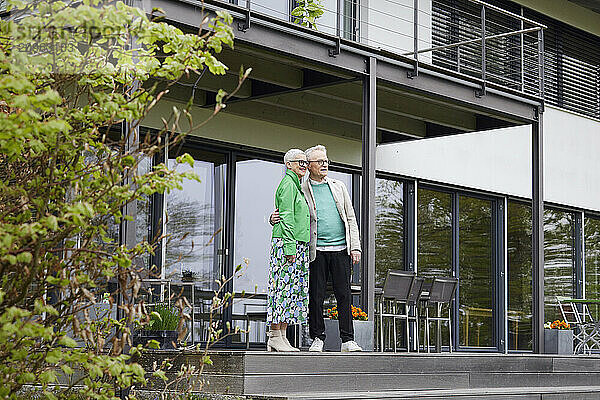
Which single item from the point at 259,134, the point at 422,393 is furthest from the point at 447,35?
the point at 422,393

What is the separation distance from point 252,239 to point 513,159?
4.92m

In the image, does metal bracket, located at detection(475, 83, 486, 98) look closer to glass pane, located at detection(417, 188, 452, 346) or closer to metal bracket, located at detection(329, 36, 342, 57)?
metal bracket, located at detection(329, 36, 342, 57)

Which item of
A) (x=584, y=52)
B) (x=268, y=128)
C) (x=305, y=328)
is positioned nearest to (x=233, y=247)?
(x=268, y=128)

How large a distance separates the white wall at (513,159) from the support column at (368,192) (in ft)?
10.9

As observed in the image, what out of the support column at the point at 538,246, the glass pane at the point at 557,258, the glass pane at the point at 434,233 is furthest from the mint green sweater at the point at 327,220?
the glass pane at the point at 557,258

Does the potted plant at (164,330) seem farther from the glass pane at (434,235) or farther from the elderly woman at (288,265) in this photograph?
the glass pane at (434,235)

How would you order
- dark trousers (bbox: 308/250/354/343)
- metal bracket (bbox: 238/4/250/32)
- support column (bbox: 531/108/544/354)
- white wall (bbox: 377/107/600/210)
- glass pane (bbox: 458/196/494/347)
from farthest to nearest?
1. glass pane (bbox: 458/196/494/347)
2. white wall (bbox: 377/107/600/210)
3. support column (bbox: 531/108/544/354)
4. metal bracket (bbox: 238/4/250/32)
5. dark trousers (bbox: 308/250/354/343)

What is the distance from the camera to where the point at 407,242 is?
1188 cm

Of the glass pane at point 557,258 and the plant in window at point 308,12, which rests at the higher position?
the plant in window at point 308,12

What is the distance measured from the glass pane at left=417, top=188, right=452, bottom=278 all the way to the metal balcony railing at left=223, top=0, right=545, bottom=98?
175 centimetres

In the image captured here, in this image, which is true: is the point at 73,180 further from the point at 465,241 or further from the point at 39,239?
the point at 465,241

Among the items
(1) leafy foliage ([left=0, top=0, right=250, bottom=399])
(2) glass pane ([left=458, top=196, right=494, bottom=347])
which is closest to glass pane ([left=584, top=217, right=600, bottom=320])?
(2) glass pane ([left=458, top=196, right=494, bottom=347])

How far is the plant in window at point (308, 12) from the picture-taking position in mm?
8984

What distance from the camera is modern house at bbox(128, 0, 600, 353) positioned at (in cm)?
855
